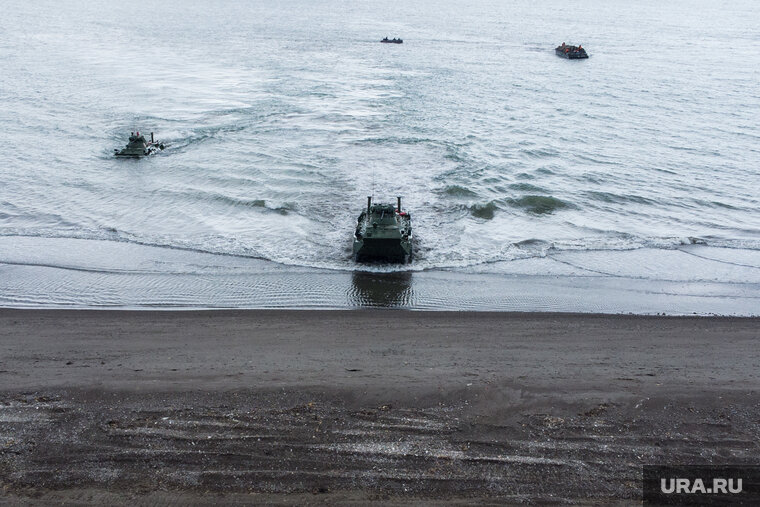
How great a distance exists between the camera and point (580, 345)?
59.2 feet

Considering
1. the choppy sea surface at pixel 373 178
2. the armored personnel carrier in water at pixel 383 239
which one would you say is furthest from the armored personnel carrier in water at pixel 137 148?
the armored personnel carrier in water at pixel 383 239

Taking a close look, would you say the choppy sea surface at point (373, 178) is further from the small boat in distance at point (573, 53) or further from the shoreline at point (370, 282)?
the small boat in distance at point (573, 53)

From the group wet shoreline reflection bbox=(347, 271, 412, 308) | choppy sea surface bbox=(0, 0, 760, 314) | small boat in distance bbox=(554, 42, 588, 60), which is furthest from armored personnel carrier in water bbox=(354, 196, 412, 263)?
small boat in distance bbox=(554, 42, 588, 60)

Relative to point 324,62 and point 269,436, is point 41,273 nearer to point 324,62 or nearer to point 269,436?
point 269,436

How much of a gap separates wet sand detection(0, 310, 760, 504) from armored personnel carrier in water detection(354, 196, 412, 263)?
4255 mm

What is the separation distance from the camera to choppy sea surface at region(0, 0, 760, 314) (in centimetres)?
2344

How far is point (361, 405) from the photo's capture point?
1452 centimetres

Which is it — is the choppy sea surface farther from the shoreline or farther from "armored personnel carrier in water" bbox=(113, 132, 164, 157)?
"armored personnel carrier in water" bbox=(113, 132, 164, 157)

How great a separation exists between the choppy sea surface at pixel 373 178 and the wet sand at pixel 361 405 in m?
2.65

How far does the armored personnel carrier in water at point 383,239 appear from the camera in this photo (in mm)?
23609

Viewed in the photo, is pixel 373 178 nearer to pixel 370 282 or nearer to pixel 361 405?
pixel 370 282

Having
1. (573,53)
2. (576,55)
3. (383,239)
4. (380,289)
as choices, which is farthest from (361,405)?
(573,53)

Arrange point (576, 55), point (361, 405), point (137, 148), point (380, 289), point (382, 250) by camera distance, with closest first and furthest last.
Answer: point (361, 405) → point (380, 289) → point (382, 250) → point (137, 148) → point (576, 55)

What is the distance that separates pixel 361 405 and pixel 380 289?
27.6 feet
